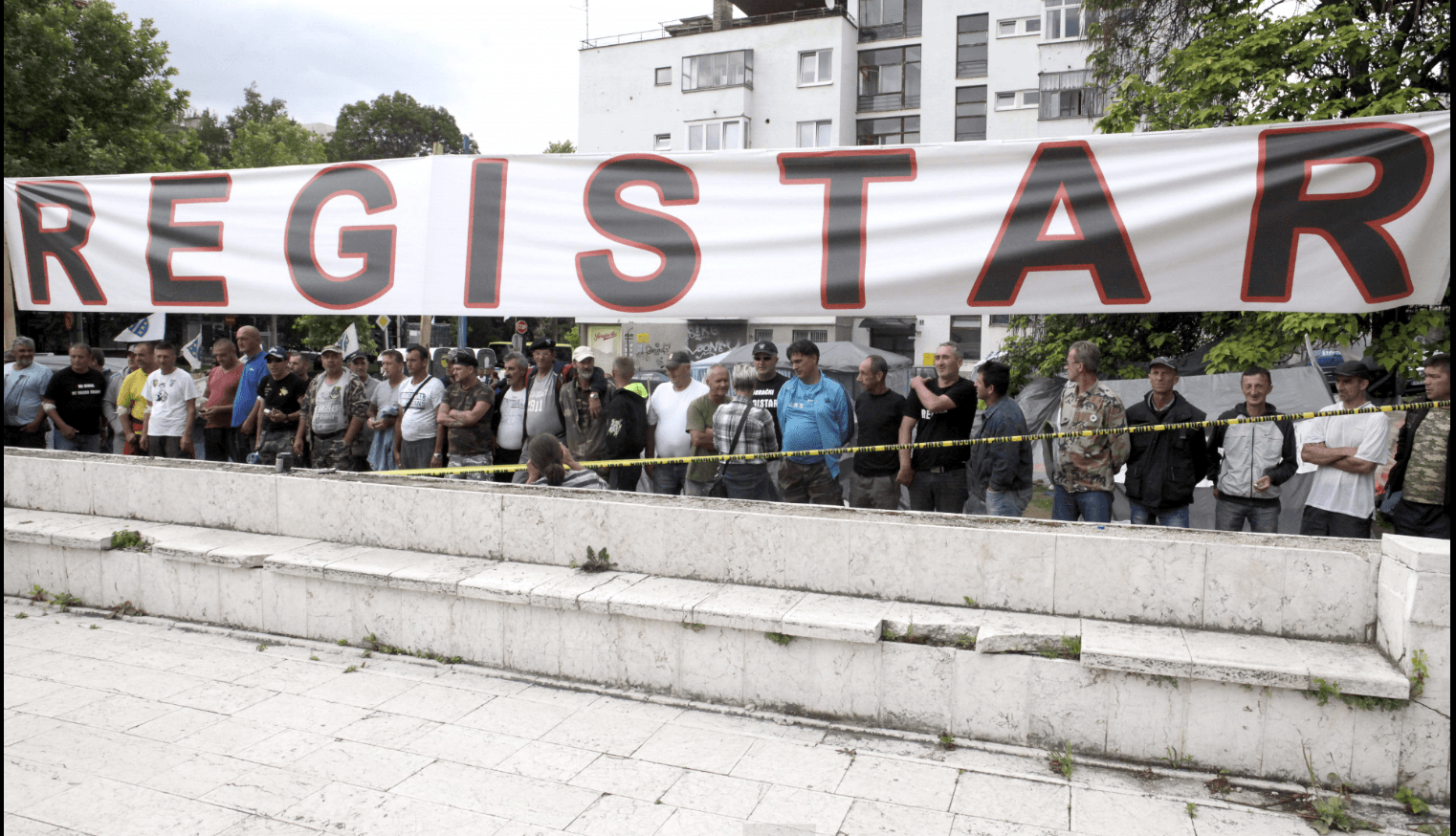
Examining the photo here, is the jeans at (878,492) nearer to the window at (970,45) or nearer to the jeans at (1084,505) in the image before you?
the jeans at (1084,505)

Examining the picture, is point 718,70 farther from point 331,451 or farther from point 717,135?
point 331,451

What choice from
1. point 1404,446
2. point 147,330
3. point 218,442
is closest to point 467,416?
point 218,442

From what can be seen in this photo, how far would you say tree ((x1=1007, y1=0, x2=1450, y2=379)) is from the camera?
9.73 meters

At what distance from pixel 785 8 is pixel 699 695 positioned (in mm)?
39165

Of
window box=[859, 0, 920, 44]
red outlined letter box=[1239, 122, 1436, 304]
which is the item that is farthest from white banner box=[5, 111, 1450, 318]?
window box=[859, 0, 920, 44]

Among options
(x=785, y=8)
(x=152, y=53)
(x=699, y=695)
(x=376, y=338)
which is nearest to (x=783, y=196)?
(x=699, y=695)

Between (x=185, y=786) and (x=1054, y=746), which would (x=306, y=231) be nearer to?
(x=185, y=786)

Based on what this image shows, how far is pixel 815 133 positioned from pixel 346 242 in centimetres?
3369

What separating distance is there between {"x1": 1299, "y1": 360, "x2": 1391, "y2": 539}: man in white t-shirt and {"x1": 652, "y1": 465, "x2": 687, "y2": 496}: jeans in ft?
15.0

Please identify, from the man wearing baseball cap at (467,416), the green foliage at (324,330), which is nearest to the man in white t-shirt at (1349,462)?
the man wearing baseball cap at (467,416)

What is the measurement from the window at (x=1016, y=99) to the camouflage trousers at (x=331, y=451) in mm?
30364

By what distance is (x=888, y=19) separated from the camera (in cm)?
3762

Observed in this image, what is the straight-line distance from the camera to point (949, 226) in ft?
15.2

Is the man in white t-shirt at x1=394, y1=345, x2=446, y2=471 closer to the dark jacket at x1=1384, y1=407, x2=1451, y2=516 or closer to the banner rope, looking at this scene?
the banner rope
